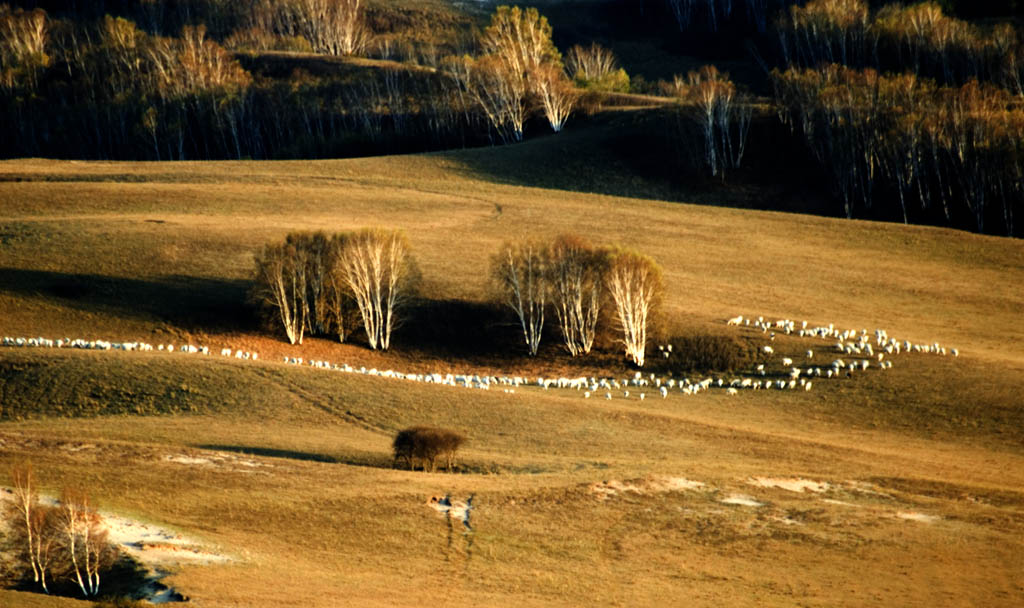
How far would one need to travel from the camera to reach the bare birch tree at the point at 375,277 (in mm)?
58250

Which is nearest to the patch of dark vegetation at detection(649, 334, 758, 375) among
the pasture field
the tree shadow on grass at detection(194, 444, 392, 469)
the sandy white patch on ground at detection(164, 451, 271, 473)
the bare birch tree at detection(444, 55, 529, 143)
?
the pasture field

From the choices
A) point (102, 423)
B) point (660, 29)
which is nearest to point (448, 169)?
point (102, 423)

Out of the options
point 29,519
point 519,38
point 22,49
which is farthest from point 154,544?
point 22,49

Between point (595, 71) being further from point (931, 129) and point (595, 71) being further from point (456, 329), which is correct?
point (456, 329)

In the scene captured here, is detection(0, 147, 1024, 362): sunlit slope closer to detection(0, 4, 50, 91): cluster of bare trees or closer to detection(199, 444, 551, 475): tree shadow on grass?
detection(199, 444, 551, 475): tree shadow on grass

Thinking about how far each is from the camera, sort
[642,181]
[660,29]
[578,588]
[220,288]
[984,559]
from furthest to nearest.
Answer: [660,29] → [642,181] → [220,288] → [984,559] → [578,588]

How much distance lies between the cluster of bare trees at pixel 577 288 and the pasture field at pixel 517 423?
1.70 metres

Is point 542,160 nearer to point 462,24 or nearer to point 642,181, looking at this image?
point 642,181

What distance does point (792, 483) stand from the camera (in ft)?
115

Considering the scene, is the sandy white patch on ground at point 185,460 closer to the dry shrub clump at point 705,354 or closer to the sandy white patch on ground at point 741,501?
the sandy white patch on ground at point 741,501

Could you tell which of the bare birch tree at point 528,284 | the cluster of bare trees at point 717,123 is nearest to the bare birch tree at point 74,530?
the bare birch tree at point 528,284

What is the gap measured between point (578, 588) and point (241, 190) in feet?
205

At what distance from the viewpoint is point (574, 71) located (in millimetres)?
141750

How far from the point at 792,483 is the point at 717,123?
6944 cm
